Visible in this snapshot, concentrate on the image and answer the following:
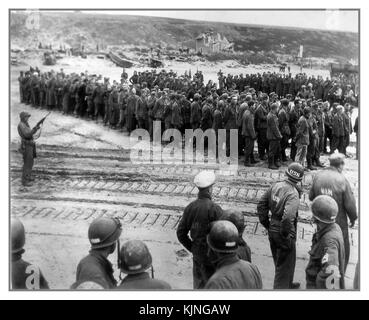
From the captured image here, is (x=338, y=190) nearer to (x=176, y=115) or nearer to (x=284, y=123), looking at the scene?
(x=284, y=123)

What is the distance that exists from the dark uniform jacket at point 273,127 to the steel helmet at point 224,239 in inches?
173

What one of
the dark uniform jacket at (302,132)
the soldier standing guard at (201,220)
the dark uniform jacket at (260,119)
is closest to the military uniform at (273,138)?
the dark uniform jacket at (260,119)

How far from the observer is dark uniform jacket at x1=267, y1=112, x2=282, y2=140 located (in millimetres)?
9117

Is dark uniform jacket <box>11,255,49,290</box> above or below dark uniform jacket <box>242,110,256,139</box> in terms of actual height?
below

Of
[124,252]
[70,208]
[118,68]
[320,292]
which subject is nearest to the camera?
[124,252]

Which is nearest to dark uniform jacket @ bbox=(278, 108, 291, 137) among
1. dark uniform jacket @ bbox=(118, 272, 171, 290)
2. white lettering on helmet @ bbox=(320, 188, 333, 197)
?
white lettering on helmet @ bbox=(320, 188, 333, 197)

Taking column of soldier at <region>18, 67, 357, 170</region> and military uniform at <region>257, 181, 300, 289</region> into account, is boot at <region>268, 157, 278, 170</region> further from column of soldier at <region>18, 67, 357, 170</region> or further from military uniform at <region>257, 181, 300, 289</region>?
military uniform at <region>257, 181, 300, 289</region>

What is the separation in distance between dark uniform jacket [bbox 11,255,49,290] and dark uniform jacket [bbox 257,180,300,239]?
3.28 m

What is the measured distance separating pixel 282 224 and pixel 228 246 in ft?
5.89

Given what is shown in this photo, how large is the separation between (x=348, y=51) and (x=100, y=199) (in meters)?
4.80
